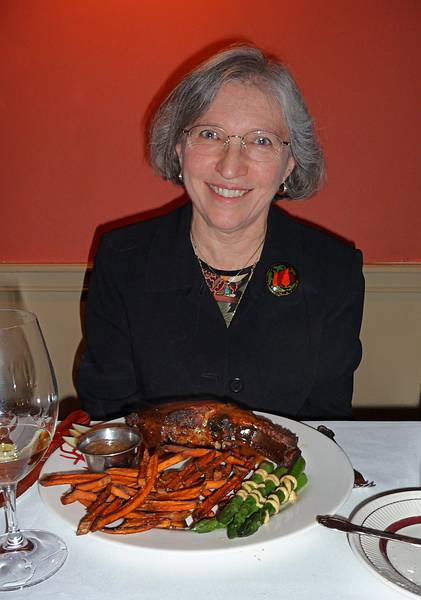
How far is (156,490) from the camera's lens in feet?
4.22

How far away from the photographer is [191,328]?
7.34 feet

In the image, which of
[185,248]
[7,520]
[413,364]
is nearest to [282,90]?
[185,248]

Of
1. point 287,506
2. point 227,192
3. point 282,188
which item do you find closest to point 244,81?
point 227,192

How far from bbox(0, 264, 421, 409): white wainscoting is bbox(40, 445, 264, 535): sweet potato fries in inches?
85.4

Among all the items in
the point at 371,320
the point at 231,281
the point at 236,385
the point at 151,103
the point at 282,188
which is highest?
the point at 151,103

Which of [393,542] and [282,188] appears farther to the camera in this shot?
[282,188]

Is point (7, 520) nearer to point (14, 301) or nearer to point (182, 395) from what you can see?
point (182, 395)

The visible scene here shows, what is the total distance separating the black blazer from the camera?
7.30 ft

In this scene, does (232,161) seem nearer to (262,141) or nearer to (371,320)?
(262,141)

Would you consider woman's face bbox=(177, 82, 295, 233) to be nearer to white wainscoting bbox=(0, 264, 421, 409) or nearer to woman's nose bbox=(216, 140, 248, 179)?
woman's nose bbox=(216, 140, 248, 179)

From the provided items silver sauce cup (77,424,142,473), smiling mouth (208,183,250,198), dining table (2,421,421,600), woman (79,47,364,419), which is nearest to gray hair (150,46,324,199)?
woman (79,47,364,419)

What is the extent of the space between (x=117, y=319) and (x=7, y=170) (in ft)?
4.73

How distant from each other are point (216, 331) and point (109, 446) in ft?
2.83

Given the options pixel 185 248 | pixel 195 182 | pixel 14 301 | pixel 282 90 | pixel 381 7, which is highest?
pixel 381 7
